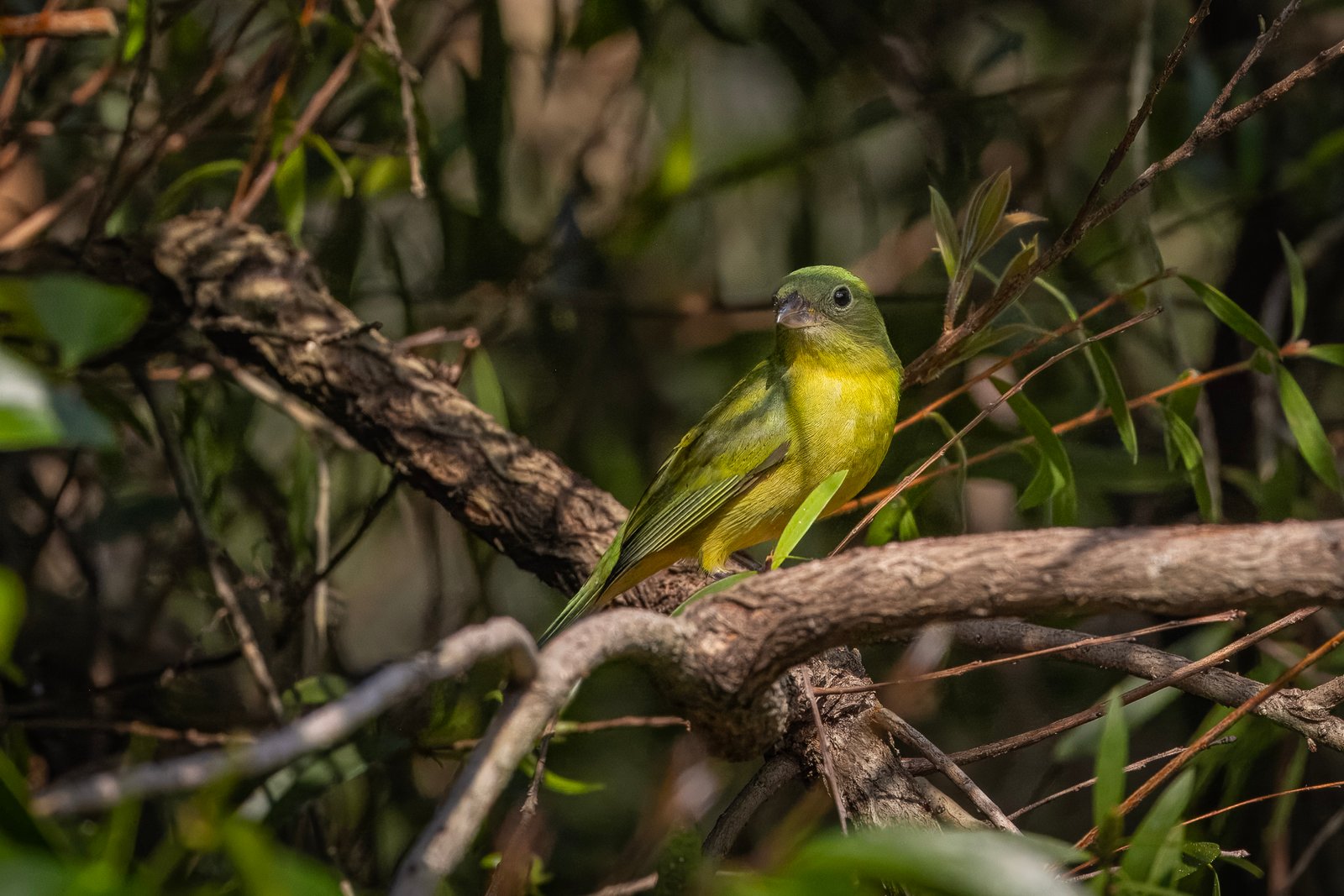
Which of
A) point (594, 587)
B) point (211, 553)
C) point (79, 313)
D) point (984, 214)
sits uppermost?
point (984, 214)

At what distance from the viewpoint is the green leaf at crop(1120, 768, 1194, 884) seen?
154 cm

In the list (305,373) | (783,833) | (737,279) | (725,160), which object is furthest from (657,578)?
(737,279)

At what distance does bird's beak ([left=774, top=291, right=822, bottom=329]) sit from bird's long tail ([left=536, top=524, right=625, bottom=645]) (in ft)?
2.33

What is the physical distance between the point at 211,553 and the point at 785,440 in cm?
147

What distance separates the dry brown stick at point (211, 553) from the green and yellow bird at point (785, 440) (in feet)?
2.36

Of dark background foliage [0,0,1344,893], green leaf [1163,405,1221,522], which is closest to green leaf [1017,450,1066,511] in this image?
dark background foliage [0,0,1344,893]

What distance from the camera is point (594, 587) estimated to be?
283 cm

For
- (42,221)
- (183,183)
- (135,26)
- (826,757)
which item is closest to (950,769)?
(826,757)

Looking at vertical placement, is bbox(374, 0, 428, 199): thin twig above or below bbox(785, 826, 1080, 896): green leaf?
above

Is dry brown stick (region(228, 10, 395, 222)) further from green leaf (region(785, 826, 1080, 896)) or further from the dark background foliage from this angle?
green leaf (region(785, 826, 1080, 896))

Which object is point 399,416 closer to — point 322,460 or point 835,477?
point 322,460

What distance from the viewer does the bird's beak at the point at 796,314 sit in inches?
122

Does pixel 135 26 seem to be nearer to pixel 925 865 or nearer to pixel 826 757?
pixel 826 757

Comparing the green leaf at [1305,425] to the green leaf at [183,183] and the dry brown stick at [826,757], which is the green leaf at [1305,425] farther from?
the green leaf at [183,183]
